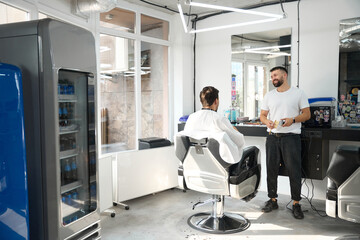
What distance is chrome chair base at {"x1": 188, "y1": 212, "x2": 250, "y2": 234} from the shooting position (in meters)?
2.96

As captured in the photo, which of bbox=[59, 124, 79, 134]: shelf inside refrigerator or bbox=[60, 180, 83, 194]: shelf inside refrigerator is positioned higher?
bbox=[59, 124, 79, 134]: shelf inside refrigerator

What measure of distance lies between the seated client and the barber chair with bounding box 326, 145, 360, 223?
741mm

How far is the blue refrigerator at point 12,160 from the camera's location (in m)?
1.76

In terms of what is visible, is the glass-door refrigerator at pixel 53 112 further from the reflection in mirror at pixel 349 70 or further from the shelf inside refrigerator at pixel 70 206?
the reflection in mirror at pixel 349 70

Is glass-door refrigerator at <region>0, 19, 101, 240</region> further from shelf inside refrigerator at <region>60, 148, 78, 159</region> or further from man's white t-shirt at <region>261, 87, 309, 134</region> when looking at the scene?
man's white t-shirt at <region>261, 87, 309, 134</region>

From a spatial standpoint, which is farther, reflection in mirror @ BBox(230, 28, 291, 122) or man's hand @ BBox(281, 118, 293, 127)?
reflection in mirror @ BBox(230, 28, 291, 122)

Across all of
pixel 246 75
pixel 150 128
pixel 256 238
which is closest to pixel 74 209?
pixel 256 238

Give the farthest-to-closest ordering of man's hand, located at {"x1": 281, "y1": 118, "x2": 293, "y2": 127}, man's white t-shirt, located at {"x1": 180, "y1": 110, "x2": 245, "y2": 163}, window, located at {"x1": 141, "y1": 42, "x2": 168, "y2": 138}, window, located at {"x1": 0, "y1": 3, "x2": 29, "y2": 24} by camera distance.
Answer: window, located at {"x1": 141, "y1": 42, "x2": 168, "y2": 138} → man's hand, located at {"x1": 281, "y1": 118, "x2": 293, "y2": 127} → window, located at {"x1": 0, "y1": 3, "x2": 29, "y2": 24} → man's white t-shirt, located at {"x1": 180, "y1": 110, "x2": 245, "y2": 163}

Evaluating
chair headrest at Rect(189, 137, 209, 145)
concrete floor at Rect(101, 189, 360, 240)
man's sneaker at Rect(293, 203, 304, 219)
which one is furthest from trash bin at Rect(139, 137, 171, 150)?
man's sneaker at Rect(293, 203, 304, 219)

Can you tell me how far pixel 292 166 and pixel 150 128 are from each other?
219 centimetres

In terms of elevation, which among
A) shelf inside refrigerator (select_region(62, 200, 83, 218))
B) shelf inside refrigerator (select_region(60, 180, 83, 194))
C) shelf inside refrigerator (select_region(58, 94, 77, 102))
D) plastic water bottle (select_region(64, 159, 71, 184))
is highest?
shelf inside refrigerator (select_region(58, 94, 77, 102))

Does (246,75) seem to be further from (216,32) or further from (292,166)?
(292,166)

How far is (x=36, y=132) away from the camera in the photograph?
1.86 meters

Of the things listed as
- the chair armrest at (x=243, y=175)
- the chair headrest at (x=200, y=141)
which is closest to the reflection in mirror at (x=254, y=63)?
the chair armrest at (x=243, y=175)
